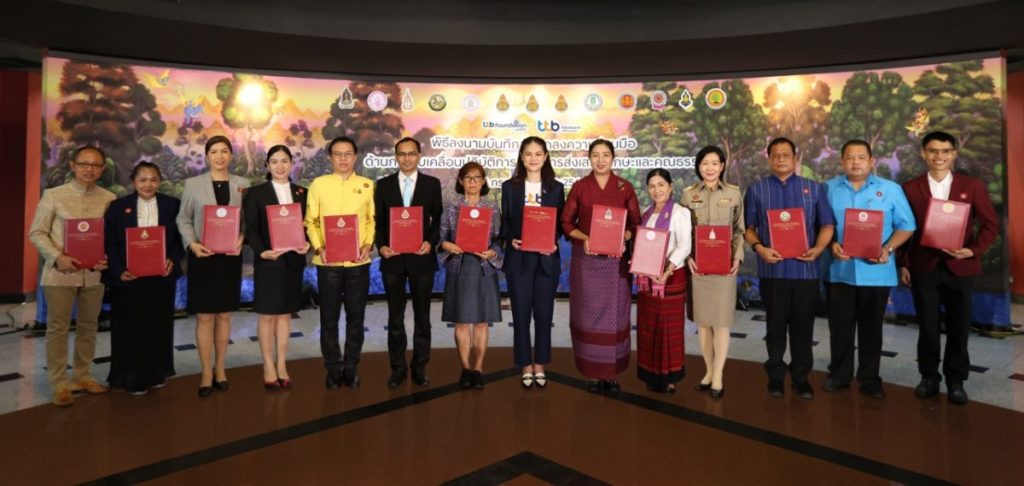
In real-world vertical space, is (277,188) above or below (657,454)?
above

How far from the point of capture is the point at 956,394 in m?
3.30

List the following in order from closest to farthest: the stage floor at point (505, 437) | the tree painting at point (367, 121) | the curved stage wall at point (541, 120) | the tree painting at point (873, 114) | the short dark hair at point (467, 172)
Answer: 1. the stage floor at point (505, 437)
2. the short dark hair at point (467, 172)
3. the curved stage wall at point (541, 120)
4. the tree painting at point (873, 114)
5. the tree painting at point (367, 121)

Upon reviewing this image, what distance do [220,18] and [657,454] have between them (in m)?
5.10

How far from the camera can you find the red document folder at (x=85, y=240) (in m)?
3.20

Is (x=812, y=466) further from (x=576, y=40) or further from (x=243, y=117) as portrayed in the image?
(x=243, y=117)

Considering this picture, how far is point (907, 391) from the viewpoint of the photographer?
352 cm

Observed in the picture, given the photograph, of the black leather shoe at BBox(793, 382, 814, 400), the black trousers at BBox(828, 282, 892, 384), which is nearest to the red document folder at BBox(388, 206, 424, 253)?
the black leather shoe at BBox(793, 382, 814, 400)

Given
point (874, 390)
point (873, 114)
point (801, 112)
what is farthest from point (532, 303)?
point (873, 114)

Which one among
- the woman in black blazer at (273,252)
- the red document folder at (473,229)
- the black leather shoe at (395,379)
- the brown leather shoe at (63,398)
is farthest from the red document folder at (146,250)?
the red document folder at (473,229)

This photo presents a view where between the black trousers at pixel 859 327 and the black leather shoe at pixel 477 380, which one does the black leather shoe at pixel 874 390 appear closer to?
the black trousers at pixel 859 327

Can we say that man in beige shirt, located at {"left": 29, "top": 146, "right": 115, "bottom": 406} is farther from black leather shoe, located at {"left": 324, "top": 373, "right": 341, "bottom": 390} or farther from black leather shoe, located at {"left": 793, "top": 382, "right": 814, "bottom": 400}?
black leather shoe, located at {"left": 793, "top": 382, "right": 814, "bottom": 400}

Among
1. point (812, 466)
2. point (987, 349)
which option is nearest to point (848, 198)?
point (812, 466)

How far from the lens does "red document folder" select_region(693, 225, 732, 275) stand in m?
3.20

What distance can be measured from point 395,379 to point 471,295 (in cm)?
79
